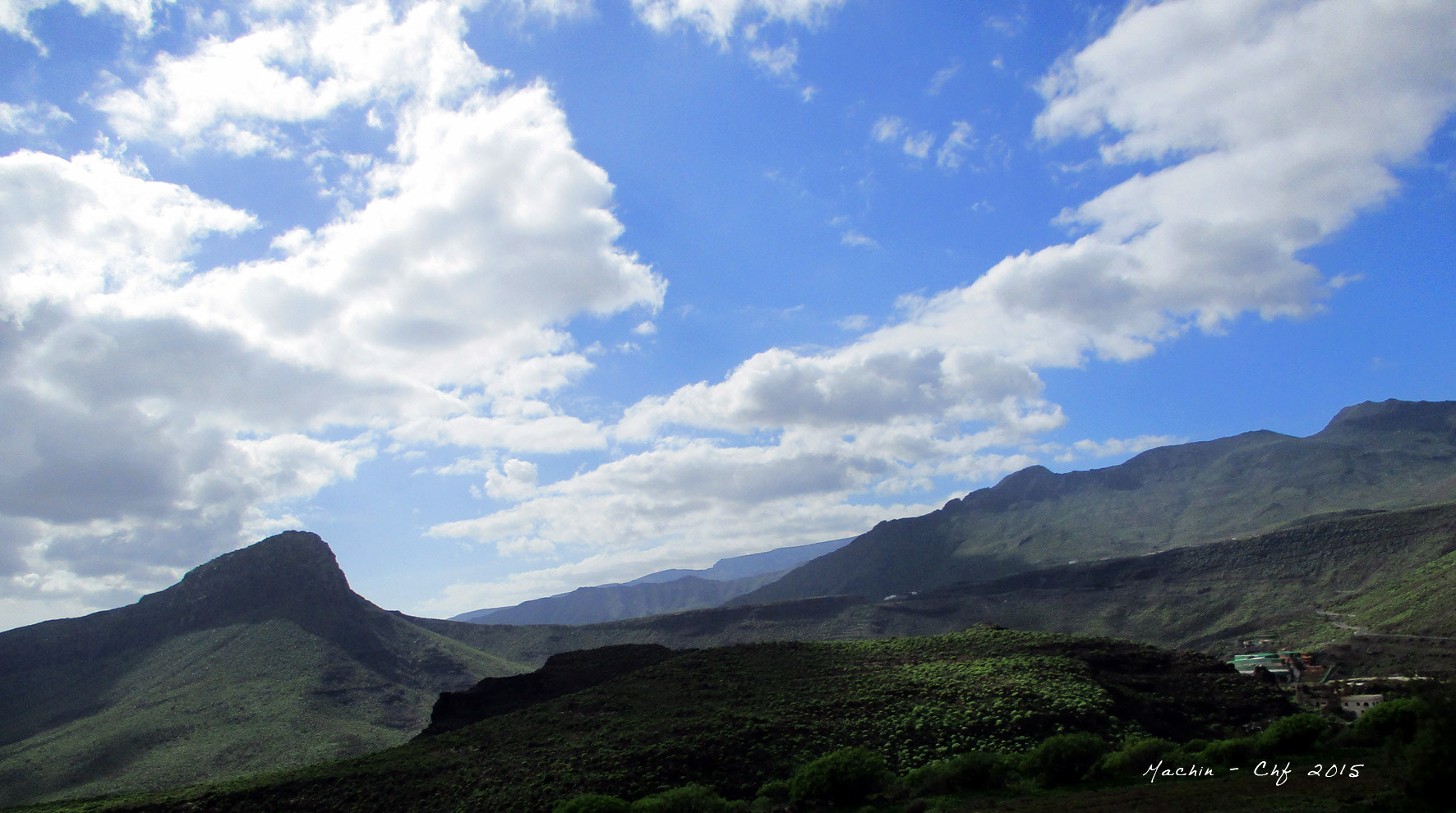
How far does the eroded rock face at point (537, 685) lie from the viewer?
42969 millimetres

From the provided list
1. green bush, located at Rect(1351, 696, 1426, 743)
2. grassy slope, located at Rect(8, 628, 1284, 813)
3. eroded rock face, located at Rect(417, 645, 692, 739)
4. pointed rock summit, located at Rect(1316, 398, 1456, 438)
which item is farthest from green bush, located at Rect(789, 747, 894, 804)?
pointed rock summit, located at Rect(1316, 398, 1456, 438)

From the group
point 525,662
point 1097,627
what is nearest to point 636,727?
point 1097,627

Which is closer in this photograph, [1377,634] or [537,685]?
[537,685]

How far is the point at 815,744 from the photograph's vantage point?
32.9 metres

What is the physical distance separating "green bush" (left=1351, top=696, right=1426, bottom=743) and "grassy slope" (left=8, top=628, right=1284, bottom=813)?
25.7ft

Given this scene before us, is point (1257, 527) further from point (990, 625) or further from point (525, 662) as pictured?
point (525, 662)

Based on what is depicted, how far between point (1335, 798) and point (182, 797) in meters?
37.9

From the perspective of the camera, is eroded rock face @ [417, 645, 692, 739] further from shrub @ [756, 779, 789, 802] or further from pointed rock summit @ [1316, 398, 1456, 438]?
pointed rock summit @ [1316, 398, 1456, 438]

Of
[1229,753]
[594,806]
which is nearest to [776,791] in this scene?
[594,806]

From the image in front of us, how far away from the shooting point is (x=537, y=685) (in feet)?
149

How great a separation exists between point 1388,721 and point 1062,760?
36.9ft

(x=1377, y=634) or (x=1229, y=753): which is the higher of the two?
(x=1229, y=753)

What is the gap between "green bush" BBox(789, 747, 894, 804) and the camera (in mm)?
26422

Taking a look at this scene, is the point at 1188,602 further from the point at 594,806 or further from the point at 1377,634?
the point at 594,806
